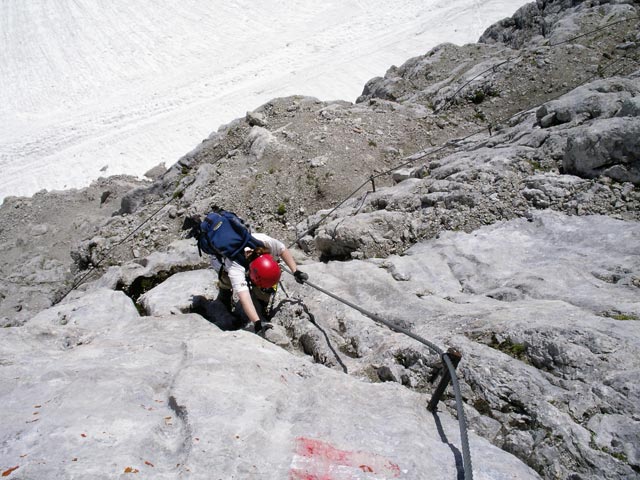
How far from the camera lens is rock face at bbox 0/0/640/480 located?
3.29 metres

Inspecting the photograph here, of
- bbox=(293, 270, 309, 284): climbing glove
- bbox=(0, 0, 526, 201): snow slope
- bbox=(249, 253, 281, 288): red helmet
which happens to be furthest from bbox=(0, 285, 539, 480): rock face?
bbox=(0, 0, 526, 201): snow slope

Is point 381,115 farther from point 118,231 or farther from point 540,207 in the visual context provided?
point 118,231

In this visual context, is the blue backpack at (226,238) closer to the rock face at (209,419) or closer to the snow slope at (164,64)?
the rock face at (209,419)

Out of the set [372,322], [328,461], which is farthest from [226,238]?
[328,461]

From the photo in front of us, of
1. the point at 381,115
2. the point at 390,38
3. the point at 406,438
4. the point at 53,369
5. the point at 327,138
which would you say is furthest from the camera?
the point at 390,38

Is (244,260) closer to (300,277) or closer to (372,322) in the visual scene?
(300,277)

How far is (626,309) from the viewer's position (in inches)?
179

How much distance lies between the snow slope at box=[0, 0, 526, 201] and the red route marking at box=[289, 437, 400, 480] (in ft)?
75.1

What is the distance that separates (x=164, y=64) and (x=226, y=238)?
33059 mm

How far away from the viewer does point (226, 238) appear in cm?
644

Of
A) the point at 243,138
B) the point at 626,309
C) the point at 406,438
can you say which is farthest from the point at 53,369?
the point at 243,138

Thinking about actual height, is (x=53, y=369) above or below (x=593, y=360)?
above

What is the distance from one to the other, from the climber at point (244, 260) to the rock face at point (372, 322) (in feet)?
1.42

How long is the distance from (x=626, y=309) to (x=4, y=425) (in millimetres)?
5861
